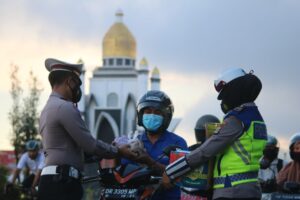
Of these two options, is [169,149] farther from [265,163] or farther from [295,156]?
[265,163]

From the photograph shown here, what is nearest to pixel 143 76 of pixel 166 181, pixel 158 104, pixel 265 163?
pixel 265 163

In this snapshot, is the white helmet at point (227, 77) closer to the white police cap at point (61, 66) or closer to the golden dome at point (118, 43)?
the white police cap at point (61, 66)

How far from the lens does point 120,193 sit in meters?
7.48

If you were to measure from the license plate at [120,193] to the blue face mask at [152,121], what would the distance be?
39.5 inches

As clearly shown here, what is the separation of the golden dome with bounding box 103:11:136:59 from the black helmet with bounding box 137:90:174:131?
106 meters

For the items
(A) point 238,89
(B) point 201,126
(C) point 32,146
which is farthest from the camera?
(C) point 32,146

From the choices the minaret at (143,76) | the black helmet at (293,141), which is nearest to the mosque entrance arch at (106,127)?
the minaret at (143,76)

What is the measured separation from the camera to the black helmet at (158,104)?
27.9 ft

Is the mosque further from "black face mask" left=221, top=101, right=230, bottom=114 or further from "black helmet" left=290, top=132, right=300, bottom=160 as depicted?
"black face mask" left=221, top=101, right=230, bottom=114

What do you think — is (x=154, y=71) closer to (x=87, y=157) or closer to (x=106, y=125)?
(x=106, y=125)

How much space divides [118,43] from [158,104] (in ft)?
351

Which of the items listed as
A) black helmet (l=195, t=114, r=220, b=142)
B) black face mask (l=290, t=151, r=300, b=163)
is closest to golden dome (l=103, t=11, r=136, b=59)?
black helmet (l=195, t=114, r=220, b=142)

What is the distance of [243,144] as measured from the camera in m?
7.01

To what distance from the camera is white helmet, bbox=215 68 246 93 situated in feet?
23.9
